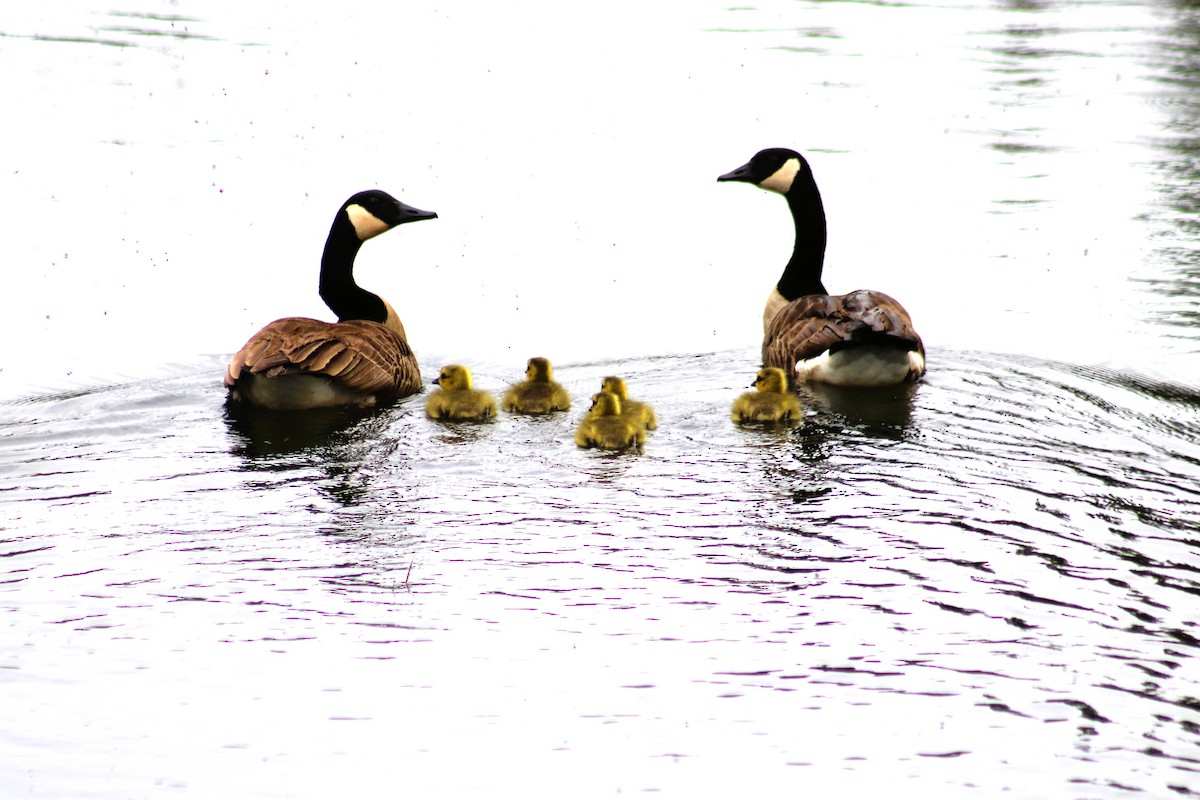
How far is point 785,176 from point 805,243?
740 millimetres

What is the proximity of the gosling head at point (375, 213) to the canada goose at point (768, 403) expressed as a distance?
11.7 feet

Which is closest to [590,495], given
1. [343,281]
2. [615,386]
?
[615,386]

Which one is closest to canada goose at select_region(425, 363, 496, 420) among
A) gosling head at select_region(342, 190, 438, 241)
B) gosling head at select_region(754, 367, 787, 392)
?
gosling head at select_region(754, 367, 787, 392)

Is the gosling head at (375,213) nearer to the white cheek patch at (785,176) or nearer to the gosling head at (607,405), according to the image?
the gosling head at (607,405)

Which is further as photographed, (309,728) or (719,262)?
(719,262)

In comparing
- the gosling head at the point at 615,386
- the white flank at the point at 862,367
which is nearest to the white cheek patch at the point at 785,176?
the white flank at the point at 862,367

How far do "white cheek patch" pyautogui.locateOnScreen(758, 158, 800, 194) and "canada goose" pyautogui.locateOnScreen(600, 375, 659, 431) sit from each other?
4.26 m

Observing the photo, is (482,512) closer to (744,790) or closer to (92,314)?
(744,790)

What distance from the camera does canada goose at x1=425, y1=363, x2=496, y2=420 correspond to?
36.1 ft

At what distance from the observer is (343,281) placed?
42.3 ft

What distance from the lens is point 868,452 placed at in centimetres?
1031

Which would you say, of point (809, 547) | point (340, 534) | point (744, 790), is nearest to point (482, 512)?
point (340, 534)

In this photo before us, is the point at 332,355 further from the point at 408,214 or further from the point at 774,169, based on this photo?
the point at 774,169

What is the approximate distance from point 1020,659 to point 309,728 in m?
3.28
